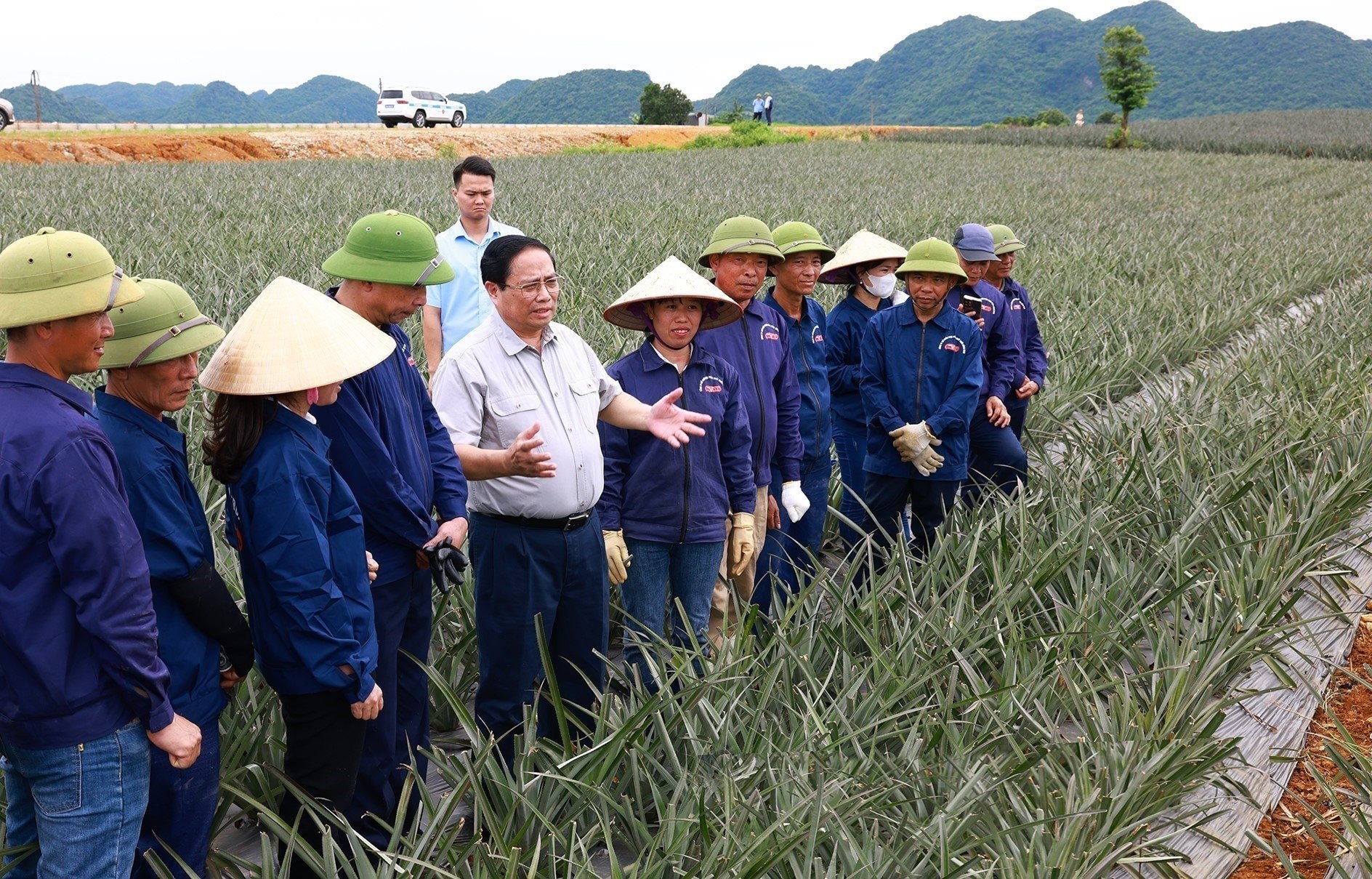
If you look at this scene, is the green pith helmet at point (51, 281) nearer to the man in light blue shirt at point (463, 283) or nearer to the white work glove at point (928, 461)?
the man in light blue shirt at point (463, 283)

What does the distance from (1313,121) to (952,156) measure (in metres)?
28.5

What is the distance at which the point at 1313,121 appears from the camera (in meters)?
50.2

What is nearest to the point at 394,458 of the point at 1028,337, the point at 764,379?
the point at 764,379

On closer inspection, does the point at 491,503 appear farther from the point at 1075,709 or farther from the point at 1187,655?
the point at 1187,655

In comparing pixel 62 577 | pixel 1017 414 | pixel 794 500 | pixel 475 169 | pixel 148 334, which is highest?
pixel 475 169

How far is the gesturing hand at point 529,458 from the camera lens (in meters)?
2.70

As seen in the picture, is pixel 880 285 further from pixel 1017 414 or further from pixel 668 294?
pixel 668 294

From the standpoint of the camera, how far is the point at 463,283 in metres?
4.33

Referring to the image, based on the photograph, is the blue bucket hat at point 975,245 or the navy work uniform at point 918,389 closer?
the navy work uniform at point 918,389

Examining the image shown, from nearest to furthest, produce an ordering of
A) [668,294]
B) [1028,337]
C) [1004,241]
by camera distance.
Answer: [668,294] → [1004,241] → [1028,337]

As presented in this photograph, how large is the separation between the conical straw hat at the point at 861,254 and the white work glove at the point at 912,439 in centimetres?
71

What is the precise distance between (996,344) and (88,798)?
13.5 ft

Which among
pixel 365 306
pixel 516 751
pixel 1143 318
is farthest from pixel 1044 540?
pixel 1143 318

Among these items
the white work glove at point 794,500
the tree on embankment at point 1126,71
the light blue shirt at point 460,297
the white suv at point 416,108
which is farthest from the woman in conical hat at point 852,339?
the tree on embankment at point 1126,71
